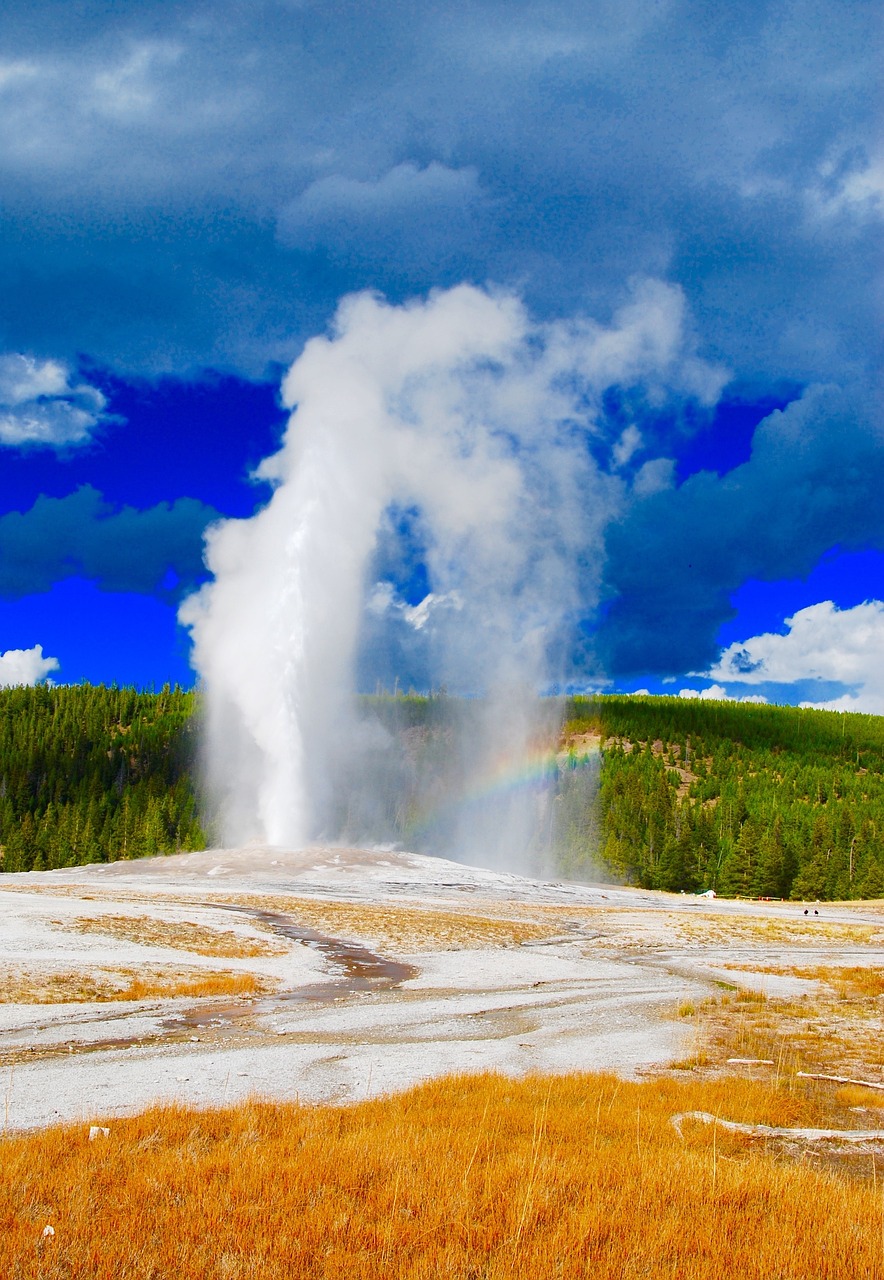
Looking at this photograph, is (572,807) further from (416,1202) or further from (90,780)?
(416,1202)

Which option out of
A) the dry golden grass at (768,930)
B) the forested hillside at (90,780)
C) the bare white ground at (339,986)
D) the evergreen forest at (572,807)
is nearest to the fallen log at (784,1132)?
the bare white ground at (339,986)

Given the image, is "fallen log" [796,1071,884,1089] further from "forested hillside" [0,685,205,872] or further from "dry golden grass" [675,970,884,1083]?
"forested hillside" [0,685,205,872]

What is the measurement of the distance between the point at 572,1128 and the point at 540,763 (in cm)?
12322

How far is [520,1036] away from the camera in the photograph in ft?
63.4

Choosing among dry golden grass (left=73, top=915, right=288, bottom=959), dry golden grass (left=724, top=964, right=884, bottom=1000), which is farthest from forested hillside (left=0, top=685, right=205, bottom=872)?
dry golden grass (left=724, top=964, right=884, bottom=1000)

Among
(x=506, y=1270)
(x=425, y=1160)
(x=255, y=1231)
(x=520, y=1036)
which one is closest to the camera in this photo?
(x=506, y=1270)

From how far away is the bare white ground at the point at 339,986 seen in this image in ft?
47.4

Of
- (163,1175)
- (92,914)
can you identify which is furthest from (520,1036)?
(92,914)

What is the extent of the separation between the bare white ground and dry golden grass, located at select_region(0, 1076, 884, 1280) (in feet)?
8.33

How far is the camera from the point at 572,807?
13912 centimetres

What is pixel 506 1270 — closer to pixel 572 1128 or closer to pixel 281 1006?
pixel 572 1128

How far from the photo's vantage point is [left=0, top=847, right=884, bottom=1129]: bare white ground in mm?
14445

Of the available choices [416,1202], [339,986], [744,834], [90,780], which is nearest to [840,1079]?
[416,1202]

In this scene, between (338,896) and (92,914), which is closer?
(92,914)
